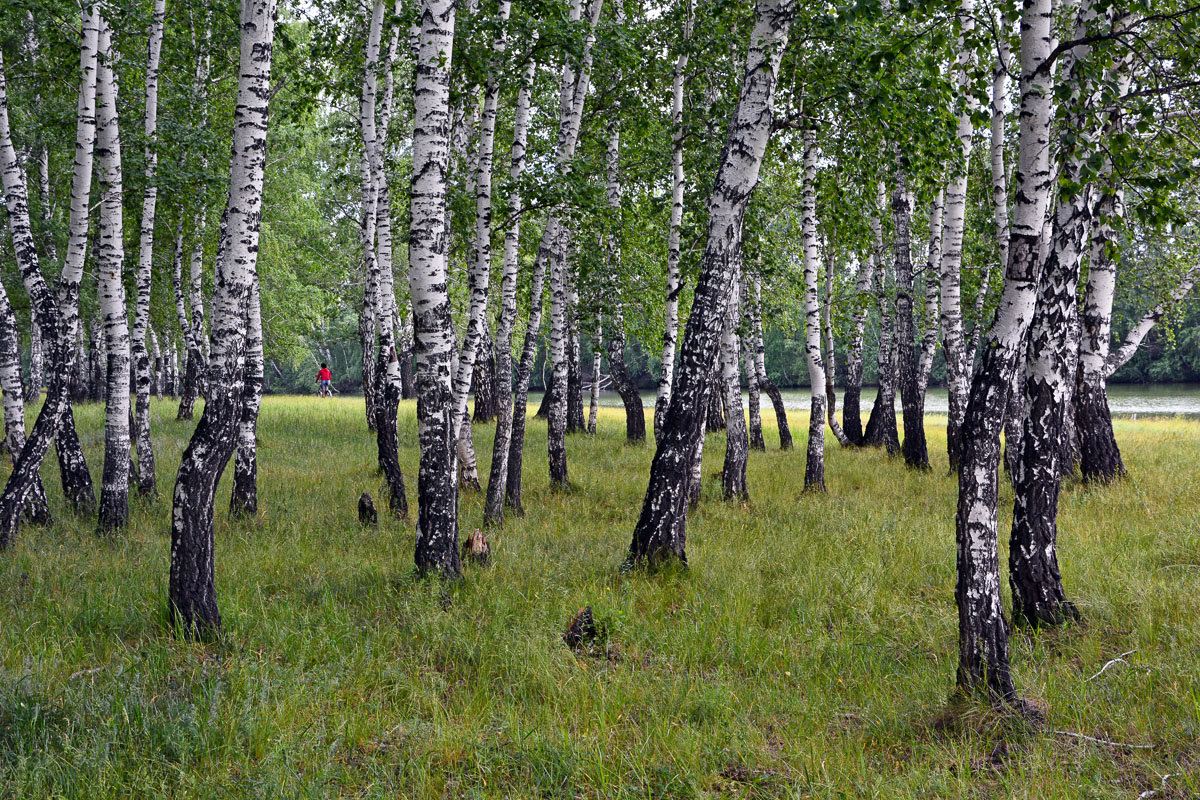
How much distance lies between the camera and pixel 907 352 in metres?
15.2

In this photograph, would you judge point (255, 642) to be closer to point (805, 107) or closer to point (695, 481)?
point (695, 481)

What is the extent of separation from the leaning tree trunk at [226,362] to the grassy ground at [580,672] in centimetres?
39

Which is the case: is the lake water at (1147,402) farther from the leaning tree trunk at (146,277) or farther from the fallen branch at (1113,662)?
the fallen branch at (1113,662)

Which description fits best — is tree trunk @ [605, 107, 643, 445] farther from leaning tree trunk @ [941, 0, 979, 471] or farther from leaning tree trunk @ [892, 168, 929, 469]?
leaning tree trunk @ [892, 168, 929, 469]

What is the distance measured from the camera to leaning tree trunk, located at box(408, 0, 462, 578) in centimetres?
643

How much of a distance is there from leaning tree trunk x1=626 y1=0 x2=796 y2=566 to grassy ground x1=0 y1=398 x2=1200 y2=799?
21.6 inches

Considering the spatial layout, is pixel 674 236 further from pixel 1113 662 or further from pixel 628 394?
pixel 628 394

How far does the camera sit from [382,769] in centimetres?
378

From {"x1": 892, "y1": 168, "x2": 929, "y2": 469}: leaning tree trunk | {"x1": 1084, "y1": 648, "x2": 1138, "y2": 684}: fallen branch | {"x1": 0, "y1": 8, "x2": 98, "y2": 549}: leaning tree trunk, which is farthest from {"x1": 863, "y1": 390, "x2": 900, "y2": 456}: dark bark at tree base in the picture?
{"x1": 0, "y1": 8, "x2": 98, "y2": 549}: leaning tree trunk

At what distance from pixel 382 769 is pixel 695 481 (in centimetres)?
711

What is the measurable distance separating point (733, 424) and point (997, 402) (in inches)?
287

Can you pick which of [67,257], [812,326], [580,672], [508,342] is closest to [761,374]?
[812,326]

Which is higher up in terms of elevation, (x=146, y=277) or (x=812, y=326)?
(x=146, y=277)

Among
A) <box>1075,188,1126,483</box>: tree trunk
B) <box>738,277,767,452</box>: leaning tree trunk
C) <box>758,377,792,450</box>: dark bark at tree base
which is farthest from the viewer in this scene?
<box>758,377,792,450</box>: dark bark at tree base
